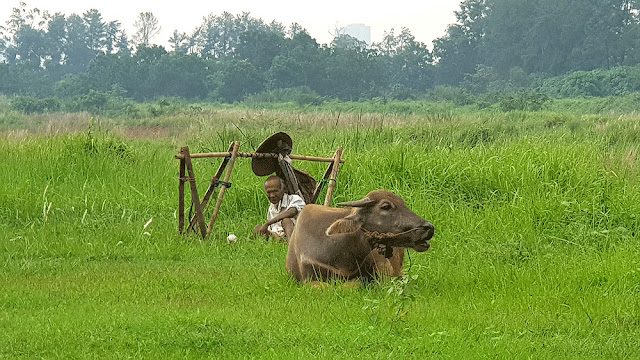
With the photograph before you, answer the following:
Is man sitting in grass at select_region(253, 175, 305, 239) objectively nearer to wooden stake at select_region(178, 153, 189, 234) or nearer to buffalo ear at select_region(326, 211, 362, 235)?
wooden stake at select_region(178, 153, 189, 234)

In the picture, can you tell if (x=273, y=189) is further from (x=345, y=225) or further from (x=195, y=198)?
(x=345, y=225)

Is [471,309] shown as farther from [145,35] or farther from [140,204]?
[145,35]

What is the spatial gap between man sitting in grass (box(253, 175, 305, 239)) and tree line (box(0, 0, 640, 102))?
50.8 m

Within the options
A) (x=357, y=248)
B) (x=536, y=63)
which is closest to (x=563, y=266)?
(x=357, y=248)

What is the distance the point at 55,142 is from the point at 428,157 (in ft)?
21.8

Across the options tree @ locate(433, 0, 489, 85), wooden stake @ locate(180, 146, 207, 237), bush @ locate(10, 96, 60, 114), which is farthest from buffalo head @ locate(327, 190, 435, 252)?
tree @ locate(433, 0, 489, 85)

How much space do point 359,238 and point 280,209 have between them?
10.5 feet

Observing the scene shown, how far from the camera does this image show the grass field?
17.3 ft

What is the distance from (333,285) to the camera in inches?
257

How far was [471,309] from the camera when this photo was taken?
619cm

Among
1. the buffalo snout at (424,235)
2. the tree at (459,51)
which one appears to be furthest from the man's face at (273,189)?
the tree at (459,51)

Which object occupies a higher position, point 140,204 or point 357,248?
point 357,248

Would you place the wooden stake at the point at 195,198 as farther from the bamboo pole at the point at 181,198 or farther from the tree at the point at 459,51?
the tree at the point at 459,51

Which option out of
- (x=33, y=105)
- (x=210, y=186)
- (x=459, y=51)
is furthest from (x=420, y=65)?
(x=210, y=186)
